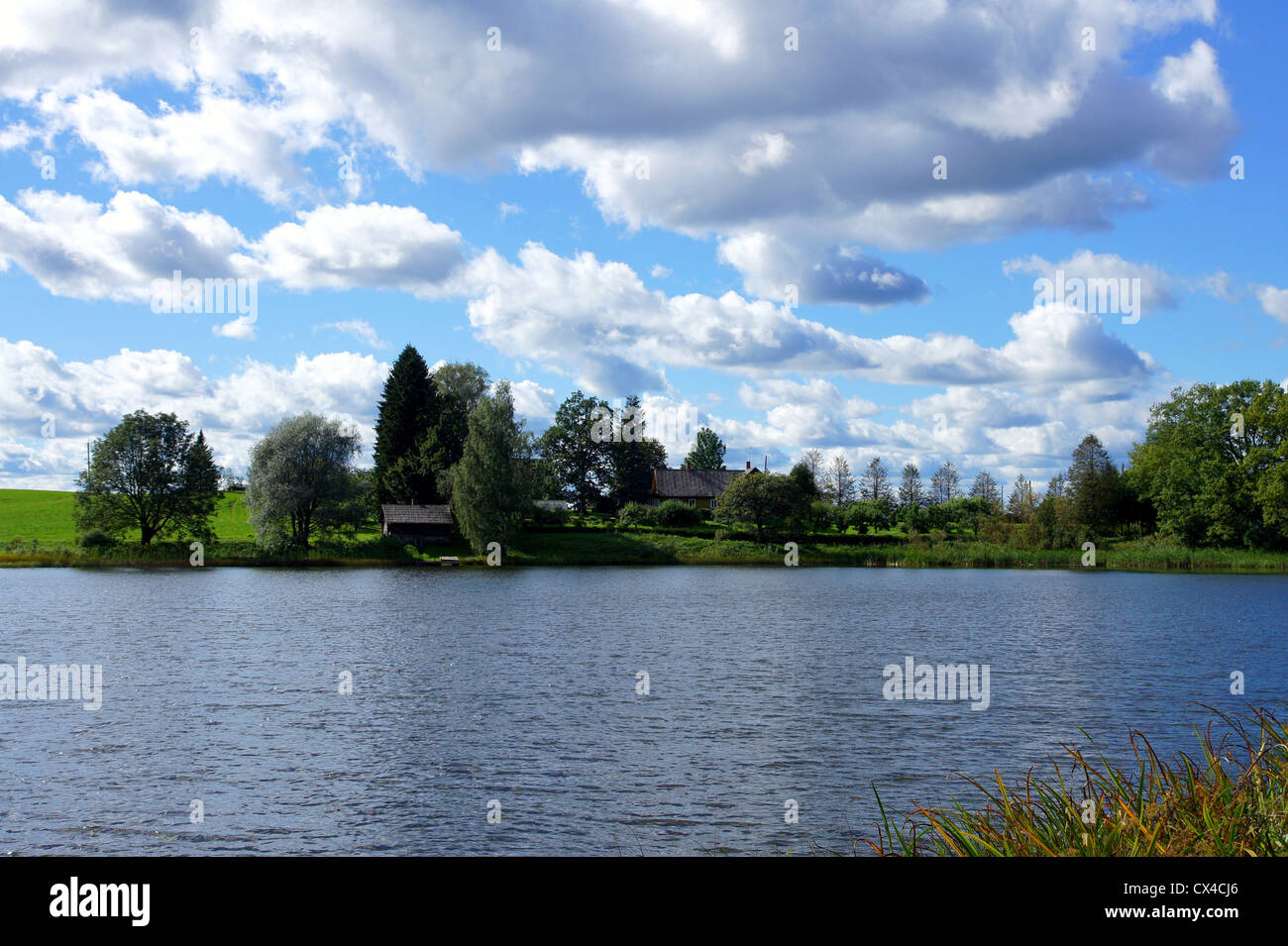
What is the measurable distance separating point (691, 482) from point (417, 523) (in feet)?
185

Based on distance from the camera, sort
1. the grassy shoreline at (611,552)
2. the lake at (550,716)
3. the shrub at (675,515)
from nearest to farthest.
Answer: the lake at (550,716), the grassy shoreline at (611,552), the shrub at (675,515)

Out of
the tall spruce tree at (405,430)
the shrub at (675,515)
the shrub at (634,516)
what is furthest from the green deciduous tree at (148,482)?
the shrub at (675,515)

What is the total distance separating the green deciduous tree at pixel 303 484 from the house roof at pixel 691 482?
57.3m

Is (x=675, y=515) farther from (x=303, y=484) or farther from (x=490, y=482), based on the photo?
(x=303, y=484)

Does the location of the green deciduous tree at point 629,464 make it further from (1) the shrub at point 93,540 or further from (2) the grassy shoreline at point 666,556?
(1) the shrub at point 93,540

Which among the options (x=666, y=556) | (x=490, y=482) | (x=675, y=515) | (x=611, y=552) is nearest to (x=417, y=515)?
(x=490, y=482)

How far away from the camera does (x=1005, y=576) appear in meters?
72.8

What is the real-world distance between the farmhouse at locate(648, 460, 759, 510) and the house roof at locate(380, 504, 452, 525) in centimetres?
4517

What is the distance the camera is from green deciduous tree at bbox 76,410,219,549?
243 ft

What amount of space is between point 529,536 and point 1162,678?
212 feet

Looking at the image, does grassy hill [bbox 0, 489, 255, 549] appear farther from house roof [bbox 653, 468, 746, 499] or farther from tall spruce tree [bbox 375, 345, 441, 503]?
house roof [bbox 653, 468, 746, 499]

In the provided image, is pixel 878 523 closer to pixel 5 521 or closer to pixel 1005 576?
pixel 1005 576

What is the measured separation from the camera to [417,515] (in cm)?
8531

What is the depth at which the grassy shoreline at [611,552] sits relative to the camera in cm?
7425
